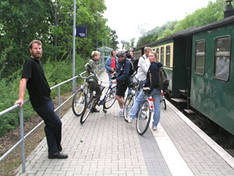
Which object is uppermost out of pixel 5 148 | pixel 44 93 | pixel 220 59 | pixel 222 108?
pixel 220 59

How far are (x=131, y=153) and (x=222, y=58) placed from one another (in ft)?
10.0

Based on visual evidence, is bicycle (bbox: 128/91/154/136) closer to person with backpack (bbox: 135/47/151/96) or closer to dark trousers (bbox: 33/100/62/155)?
person with backpack (bbox: 135/47/151/96)

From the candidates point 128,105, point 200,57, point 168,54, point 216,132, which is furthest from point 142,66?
point 168,54

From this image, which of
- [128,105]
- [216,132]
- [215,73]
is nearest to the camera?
[215,73]

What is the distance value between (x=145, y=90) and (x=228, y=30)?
7.24ft

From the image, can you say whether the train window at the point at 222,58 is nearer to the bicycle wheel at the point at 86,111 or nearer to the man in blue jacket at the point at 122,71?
the man in blue jacket at the point at 122,71

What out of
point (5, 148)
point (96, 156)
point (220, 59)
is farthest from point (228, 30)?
point (5, 148)

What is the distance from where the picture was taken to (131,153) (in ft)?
16.3

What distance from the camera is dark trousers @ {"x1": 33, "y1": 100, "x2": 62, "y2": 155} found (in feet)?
14.2

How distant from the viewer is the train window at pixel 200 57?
7.60 meters

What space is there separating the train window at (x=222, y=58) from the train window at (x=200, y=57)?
100cm

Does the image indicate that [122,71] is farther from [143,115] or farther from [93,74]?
[143,115]

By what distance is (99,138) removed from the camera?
5867 mm

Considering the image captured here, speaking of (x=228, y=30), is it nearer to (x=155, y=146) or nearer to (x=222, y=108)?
(x=222, y=108)
